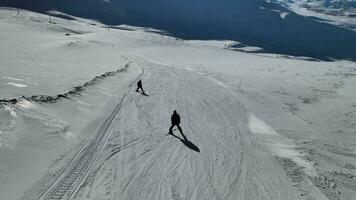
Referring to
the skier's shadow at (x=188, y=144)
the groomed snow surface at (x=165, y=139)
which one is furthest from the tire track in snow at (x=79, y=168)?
the skier's shadow at (x=188, y=144)

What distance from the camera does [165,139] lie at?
20781 mm

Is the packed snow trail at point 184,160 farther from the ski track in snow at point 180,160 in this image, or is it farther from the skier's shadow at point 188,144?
the skier's shadow at point 188,144

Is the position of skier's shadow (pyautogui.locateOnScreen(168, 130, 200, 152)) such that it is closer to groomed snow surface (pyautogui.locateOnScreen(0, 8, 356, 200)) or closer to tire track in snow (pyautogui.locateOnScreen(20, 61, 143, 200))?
groomed snow surface (pyautogui.locateOnScreen(0, 8, 356, 200))

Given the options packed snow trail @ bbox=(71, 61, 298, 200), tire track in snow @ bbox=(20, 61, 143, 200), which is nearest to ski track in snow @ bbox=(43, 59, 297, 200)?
packed snow trail @ bbox=(71, 61, 298, 200)

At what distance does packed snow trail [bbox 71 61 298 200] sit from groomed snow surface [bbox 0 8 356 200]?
54mm

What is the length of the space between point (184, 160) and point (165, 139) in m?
3.09

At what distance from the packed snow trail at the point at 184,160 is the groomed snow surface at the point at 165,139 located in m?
0.05

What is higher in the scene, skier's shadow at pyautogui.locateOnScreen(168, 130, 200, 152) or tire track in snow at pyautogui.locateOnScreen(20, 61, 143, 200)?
tire track in snow at pyautogui.locateOnScreen(20, 61, 143, 200)

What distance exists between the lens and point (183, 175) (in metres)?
16.3

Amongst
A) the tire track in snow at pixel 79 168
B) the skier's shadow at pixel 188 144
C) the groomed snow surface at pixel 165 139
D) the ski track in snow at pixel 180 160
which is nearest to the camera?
the tire track in snow at pixel 79 168

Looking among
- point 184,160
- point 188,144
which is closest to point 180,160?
point 184,160

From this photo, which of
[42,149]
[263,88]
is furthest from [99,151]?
[263,88]

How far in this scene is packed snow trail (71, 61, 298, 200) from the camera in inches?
586

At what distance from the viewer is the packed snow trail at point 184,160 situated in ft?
48.8
